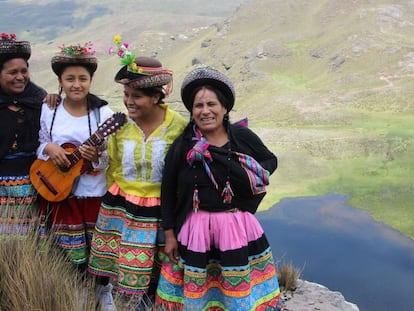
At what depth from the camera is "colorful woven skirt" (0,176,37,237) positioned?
2930 millimetres

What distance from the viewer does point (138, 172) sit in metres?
2.87

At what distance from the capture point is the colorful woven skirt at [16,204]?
9.61 ft

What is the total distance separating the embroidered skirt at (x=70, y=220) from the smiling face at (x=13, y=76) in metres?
0.72

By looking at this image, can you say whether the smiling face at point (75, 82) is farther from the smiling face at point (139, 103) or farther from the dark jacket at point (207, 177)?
the dark jacket at point (207, 177)

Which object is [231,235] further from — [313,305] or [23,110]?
[313,305]

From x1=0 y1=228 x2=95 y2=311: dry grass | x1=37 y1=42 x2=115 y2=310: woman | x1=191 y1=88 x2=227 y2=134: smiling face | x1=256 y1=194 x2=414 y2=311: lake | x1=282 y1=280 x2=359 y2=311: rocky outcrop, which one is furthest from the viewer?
x1=256 y1=194 x2=414 y2=311: lake

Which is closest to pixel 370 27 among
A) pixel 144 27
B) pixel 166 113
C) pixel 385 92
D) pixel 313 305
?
pixel 385 92

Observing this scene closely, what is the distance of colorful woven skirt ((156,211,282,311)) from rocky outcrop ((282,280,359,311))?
1.86m

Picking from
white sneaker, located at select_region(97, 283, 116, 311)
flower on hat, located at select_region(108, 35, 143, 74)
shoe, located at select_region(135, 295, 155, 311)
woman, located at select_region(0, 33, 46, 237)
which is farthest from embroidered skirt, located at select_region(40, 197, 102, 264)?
flower on hat, located at select_region(108, 35, 143, 74)

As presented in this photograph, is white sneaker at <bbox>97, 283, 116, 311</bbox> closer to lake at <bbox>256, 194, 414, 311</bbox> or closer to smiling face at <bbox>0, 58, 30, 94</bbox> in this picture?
smiling face at <bbox>0, 58, 30, 94</bbox>

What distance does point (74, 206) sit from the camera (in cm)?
304

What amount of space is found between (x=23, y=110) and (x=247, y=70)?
789 inches

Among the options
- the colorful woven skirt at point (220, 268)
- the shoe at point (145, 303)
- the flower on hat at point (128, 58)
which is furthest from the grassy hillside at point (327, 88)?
the flower on hat at point (128, 58)

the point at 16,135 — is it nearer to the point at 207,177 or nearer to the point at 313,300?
the point at 207,177
